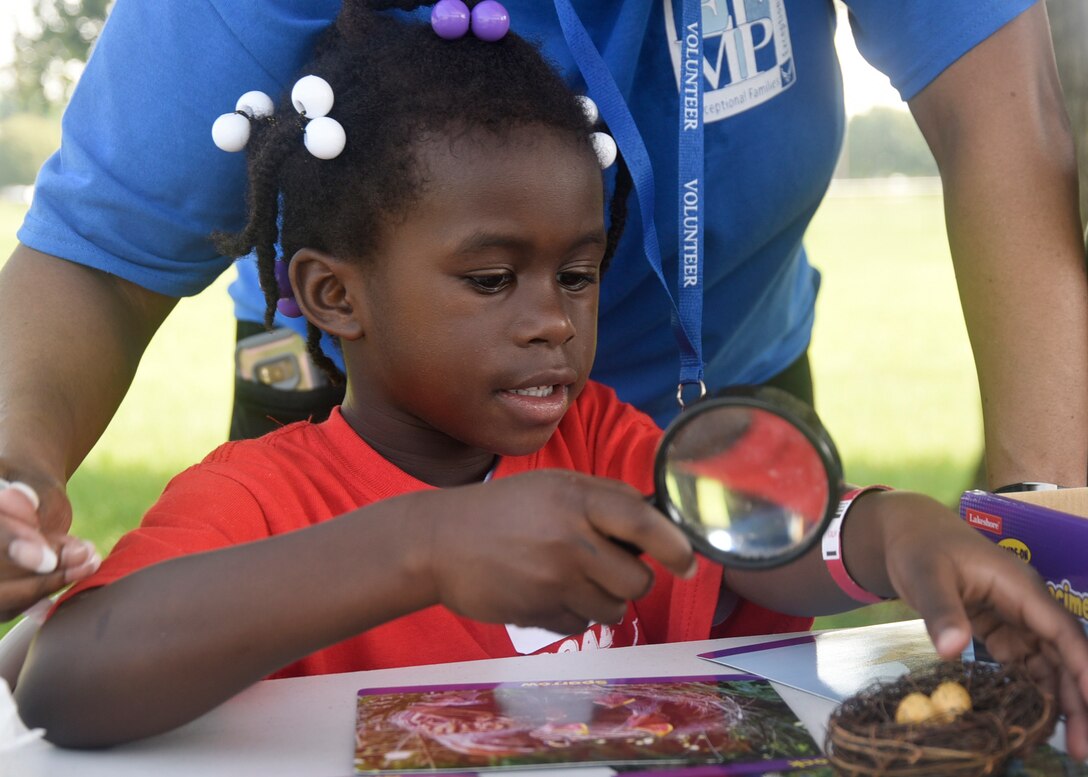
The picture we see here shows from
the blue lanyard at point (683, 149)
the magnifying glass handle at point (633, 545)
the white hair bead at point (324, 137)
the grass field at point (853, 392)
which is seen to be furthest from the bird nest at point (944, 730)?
the grass field at point (853, 392)

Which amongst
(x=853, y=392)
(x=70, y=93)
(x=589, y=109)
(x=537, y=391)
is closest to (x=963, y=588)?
(x=537, y=391)

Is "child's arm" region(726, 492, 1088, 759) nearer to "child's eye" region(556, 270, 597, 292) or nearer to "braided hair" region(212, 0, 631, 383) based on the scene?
"child's eye" region(556, 270, 597, 292)

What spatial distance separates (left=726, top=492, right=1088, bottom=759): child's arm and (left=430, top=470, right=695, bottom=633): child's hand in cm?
30

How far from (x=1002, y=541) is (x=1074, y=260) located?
61cm

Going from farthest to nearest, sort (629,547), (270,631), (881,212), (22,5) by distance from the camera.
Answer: (881,212)
(22,5)
(270,631)
(629,547)

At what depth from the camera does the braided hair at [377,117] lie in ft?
5.19

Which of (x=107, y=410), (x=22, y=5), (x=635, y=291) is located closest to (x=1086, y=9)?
(x=635, y=291)

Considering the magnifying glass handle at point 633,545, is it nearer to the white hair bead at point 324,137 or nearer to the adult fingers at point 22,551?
the adult fingers at point 22,551

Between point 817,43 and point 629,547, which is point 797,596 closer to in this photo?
point 629,547

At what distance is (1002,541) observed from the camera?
1384 millimetres

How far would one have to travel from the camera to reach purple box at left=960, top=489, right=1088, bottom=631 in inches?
49.9

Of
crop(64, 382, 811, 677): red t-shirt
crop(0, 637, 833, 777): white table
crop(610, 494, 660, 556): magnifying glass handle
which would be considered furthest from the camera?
crop(64, 382, 811, 677): red t-shirt

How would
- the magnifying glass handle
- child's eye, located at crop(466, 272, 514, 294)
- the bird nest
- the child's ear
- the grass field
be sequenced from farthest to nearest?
the grass field → the child's ear → child's eye, located at crop(466, 272, 514, 294) → the magnifying glass handle → the bird nest

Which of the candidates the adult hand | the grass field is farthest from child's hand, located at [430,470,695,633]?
the grass field
